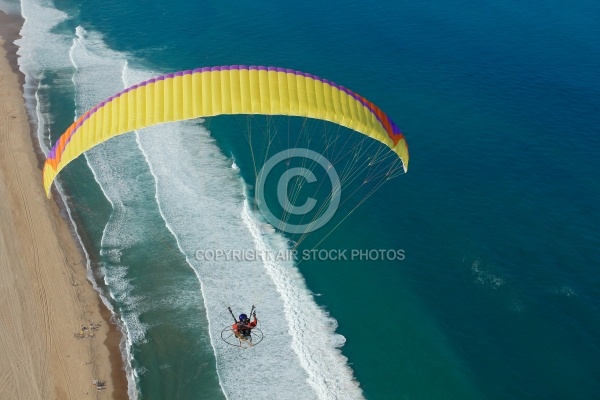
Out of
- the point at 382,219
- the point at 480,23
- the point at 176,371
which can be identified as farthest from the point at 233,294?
the point at 480,23

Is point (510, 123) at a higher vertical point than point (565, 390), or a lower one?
higher

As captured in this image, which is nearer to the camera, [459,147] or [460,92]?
[459,147]

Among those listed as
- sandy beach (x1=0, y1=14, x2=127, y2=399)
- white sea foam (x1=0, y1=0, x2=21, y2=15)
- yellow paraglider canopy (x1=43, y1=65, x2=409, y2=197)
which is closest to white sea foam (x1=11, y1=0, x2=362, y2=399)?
sandy beach (x1=0, y1=14, x2=127, y2=399)

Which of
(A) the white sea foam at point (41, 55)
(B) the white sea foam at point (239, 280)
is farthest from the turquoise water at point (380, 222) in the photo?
(A) the white sea foam at point (41, 55)

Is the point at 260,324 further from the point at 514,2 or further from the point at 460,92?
the point at 514,2

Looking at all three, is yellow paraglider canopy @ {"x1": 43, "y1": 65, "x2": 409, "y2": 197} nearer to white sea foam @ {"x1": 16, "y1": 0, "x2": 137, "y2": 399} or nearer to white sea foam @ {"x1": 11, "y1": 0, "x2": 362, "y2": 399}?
white sea foam @ {"x1": 11, "y1": 0, "x2": 362, "y2": 399}

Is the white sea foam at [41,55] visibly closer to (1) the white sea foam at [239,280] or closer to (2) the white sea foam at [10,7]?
(2) the white sea foam at [10,7]

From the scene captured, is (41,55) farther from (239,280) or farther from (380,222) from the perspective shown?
(380,222)
